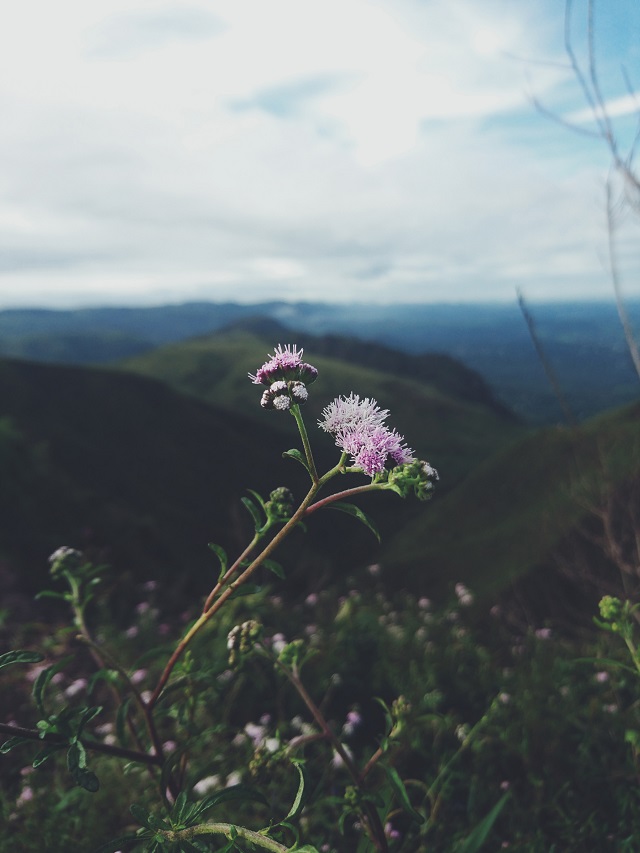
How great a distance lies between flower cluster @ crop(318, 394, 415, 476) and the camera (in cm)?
148

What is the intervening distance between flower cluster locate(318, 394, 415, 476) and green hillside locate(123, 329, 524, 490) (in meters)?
43.1

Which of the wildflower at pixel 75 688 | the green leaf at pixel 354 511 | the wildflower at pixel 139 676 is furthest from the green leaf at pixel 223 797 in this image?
the wildflower at pixel 139 676

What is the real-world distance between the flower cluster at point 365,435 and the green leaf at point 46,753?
104 centimetres

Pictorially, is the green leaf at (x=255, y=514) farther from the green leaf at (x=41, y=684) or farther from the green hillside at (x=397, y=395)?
the green hillside at (x=397, y=395)

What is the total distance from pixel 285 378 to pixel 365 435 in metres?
0.30

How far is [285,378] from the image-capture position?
5.35ft

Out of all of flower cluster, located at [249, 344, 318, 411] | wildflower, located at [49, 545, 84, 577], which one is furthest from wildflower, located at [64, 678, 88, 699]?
flower cluster, located at [249, 344, 318, 411]

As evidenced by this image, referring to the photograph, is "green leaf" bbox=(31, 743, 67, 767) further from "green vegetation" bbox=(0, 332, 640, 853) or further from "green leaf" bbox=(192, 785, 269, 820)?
"green leaf" bbox=(192, 785, 269, 820)

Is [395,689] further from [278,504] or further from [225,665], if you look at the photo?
[278,504]

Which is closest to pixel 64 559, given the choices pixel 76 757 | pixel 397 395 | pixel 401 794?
pixel 76 757

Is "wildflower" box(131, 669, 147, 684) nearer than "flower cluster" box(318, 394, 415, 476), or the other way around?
"flower cluster" box(318, 394, 415, 476)

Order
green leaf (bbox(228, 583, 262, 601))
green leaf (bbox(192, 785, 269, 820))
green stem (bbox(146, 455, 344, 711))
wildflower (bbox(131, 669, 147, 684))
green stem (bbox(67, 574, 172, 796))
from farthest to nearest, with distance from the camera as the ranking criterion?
1. wildflower (bbox(131, 669, 147, 684))
2. green stem (bbox(67, 574, 172, 796))
3. green leaf (bbox(228, 583, 262, 601))
4. green stem (bbox(146, 455, 344, 711))
5. green leaf (bbox(192, 785, 269, 820))

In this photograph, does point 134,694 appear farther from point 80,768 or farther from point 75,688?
point 75,688

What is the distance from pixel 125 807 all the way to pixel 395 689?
1922mm
